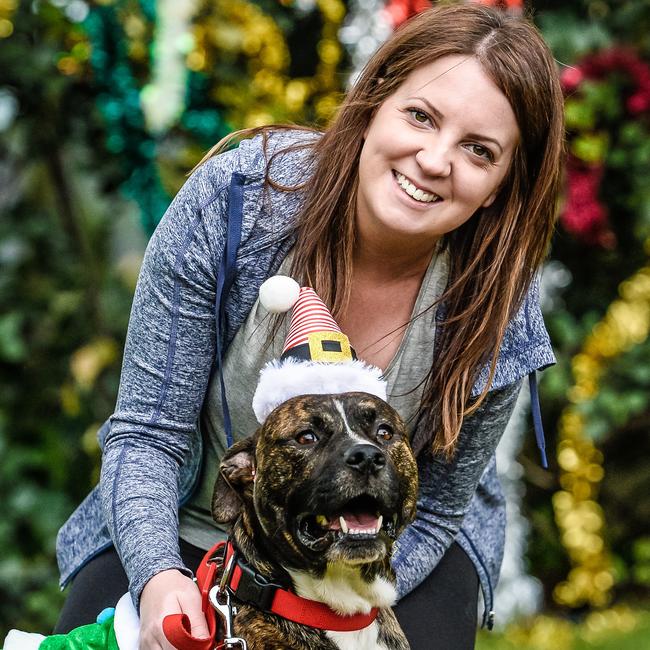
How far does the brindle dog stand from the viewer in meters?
2.15

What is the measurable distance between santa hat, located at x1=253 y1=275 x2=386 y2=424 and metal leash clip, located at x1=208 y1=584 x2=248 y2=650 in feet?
1.18

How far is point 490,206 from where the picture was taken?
8.91 feet

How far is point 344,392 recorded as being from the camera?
2260 mm

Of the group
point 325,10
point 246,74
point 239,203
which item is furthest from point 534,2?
point 239,203

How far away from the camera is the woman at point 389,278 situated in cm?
249

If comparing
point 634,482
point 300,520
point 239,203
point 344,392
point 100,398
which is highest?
point 239,203

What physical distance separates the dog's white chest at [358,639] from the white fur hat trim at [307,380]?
474mm

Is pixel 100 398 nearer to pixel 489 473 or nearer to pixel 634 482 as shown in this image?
pixel 489 473

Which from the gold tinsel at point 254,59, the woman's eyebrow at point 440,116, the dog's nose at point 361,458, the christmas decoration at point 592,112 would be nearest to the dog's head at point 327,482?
the dog's nose at point 361,458

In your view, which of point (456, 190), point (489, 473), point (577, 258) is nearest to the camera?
point (456, 190)

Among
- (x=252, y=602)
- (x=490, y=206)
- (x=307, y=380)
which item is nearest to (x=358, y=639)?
(x=252, y=602)

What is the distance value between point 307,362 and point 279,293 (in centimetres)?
17

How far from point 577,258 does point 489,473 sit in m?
1.96

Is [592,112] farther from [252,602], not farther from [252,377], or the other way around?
[252,602]
